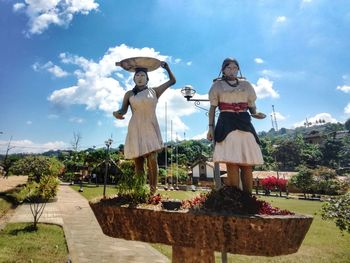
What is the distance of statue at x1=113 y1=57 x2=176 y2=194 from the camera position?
15.3 ft

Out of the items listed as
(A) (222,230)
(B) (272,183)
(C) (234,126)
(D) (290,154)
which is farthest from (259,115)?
Answer: (D) (290,154)

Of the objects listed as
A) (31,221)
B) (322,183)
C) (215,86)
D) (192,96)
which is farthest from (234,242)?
(322,183)

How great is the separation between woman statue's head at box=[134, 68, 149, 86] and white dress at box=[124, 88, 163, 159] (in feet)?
0.53

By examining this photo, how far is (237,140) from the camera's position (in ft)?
12.3

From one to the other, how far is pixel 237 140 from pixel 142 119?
164 cm

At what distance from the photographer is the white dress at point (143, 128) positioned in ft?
15.3

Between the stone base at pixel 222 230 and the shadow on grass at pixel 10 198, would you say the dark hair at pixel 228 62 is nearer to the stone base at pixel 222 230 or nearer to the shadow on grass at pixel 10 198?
the stone base at pixel 222 230

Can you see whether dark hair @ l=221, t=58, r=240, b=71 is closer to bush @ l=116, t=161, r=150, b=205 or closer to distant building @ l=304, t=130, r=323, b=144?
bush @ l=116, t=161, r=150, b=205

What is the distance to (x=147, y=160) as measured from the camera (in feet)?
15.7

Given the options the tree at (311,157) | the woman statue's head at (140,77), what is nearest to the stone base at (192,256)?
the woman statue's head at (140,77)

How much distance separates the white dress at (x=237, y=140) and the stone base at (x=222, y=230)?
829 millimetres

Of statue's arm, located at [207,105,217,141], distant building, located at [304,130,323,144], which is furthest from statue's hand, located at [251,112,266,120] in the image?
distant building, located at [304,130,323,144]

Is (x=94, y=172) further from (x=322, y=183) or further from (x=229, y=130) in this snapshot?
(x=229, y=130)

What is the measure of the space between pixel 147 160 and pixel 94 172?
37156 millimetres
